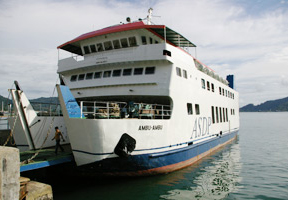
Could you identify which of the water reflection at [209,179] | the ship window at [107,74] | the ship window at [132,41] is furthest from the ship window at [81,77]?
the water reflection at [209,179]

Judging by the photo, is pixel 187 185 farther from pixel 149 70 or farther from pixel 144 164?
pixel 149 70

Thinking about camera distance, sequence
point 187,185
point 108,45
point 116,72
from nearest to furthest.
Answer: point 187,185, point 116,72, point 108,45

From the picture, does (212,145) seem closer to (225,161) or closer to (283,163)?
(225,161)

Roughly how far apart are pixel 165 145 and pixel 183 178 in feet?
5.60

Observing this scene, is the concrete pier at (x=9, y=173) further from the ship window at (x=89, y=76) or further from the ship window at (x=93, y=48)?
the ship window at (x=93, y=48)

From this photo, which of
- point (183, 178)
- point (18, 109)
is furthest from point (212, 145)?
point (18, 109)

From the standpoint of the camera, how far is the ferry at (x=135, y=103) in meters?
8.20

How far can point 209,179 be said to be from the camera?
999 cm

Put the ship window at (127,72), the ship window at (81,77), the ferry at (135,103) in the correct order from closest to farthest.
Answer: the ferry at (135,103), the ship window at (127,72), the ship window at (81,77)

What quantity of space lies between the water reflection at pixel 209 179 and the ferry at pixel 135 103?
65 centimetres

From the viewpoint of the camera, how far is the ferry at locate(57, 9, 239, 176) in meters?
8.20

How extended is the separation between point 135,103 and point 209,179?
15.9 feet

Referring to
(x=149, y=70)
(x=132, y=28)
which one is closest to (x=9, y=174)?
(x=149, y=70)

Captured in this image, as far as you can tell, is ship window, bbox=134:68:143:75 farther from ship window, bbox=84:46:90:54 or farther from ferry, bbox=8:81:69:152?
ferry, bbox=8:81:69:152
